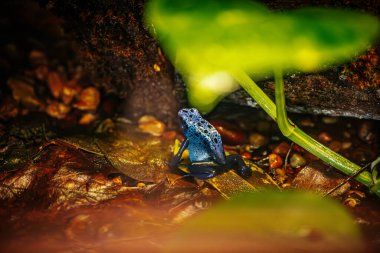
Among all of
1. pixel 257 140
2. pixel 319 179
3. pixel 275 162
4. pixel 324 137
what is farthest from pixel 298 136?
pixel 324 137

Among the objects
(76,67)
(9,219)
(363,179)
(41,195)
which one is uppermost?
(363,179)

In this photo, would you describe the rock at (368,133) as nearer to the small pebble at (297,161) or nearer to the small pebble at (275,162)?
the small pebble at (297,161)

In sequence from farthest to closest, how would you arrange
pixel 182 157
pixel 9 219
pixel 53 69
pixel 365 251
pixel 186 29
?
1. pixel 53 69
2. pixel 182 157
3. pixel 9 219
4. pixel 365 251
5. pixel 186 29

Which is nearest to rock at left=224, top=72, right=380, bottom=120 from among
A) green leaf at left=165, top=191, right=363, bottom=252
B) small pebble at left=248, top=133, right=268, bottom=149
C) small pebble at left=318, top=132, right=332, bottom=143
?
small pebble at left=318, top=132, right=332, bottom=143

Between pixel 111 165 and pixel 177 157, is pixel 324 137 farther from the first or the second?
pixel 111 165

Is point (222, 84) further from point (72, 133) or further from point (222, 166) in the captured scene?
point (72, 133)

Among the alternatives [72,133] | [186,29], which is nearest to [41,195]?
[72,133]
